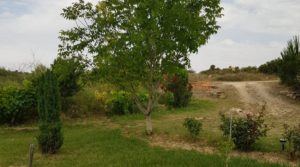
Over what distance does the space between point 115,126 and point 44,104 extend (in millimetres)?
4898

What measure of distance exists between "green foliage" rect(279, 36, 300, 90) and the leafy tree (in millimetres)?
10467

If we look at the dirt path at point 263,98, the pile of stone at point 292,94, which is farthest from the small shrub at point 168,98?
the pile of stone at point 292,94

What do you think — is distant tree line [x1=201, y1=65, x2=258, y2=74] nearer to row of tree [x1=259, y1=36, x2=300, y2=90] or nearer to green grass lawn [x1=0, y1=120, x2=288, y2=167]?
row of tree [x1=259, y1=36, x2=300, y2=90]

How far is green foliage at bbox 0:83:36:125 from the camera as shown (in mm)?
17266

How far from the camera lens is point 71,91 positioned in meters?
19.0

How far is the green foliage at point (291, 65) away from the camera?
937 inches

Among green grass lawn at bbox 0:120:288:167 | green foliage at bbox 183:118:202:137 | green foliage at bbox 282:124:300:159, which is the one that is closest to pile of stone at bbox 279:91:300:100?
green grass lawn at bbox 0:120:288:167

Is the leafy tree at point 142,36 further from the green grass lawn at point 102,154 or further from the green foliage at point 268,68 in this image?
the green foliage at point 268,68

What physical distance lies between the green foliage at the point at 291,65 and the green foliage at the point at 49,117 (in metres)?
13.9

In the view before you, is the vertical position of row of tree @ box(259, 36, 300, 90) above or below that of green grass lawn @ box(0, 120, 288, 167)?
above

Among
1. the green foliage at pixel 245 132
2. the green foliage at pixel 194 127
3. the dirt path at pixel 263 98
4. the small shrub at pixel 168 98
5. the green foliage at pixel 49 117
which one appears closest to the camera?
the green foliage at pixel 245 132

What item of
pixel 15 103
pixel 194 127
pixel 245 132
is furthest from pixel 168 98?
pixel 245 132

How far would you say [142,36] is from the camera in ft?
42.0

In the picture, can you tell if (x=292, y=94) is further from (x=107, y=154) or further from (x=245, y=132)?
(x=107, y=154)
